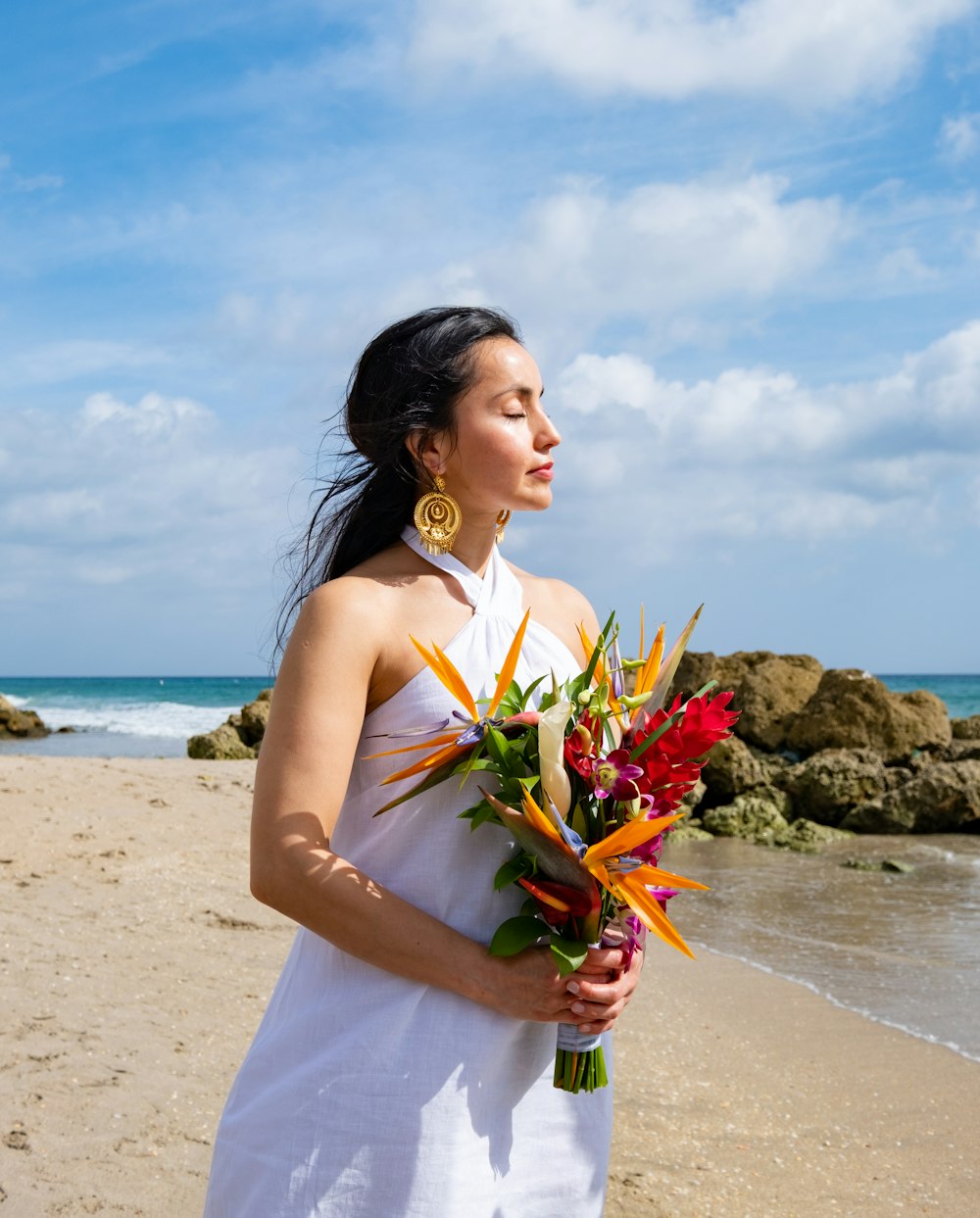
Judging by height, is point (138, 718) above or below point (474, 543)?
below

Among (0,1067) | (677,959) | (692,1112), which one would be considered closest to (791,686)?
(677,959)

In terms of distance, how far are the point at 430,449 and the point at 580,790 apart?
82 cm

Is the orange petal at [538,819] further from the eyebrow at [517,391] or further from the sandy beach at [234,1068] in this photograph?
the sandy beach at [234,1068]

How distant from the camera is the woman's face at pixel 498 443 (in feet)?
7.68

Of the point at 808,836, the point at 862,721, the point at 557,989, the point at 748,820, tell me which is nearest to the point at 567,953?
the point at 557,989

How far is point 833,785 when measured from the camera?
47.3ft

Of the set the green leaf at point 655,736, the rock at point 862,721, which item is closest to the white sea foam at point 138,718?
the rock at point 862,721

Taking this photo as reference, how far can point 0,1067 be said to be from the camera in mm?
4754

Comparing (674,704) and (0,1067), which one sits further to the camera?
(0,1067)

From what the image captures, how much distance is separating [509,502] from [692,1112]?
3.82 meters

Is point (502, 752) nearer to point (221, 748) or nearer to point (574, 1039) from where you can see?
point (574, 1039)

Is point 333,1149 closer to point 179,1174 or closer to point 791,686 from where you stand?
point 179,1174

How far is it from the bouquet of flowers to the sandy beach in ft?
8.48

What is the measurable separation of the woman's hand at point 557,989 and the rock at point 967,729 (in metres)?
18.5
